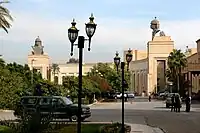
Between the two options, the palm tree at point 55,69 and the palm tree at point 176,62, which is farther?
the palm tree at point 55,69

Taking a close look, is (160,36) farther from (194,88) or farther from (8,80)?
(8,80)

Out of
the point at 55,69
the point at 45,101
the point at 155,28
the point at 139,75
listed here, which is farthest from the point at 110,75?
the point at 45,101

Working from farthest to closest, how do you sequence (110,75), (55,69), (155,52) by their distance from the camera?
(55,69) → (155,52) → (110,75)

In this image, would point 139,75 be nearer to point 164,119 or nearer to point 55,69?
point 55,69

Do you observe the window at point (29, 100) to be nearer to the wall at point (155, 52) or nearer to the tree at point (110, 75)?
the tree at point (110, 75)

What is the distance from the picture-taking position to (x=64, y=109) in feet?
109

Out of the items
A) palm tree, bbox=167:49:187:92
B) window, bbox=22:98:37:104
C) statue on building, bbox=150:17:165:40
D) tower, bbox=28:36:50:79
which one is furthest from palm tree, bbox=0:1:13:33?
statue on building, bbox=150:17:165:40

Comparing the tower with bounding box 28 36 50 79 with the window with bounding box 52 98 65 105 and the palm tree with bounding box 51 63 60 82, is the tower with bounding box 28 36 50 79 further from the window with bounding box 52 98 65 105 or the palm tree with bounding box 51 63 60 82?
the window with bounding box 52 98 65 105

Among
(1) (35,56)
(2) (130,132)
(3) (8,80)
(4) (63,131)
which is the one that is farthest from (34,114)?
(1) (35,56)

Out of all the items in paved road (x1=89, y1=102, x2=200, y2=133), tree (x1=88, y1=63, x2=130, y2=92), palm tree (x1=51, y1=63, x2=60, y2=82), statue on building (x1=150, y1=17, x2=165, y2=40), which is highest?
statue on building (x1=150, y1=17, x2=165, y2=40)

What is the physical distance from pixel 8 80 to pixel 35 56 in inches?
4085

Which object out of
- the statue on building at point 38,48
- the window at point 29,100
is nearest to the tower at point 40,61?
the statue on building at point 38,48

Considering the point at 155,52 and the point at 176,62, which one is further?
the point at 155,52

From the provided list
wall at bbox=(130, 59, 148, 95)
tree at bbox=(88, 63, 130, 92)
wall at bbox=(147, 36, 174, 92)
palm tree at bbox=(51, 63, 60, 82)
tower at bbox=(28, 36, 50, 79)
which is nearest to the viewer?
tree at bbox=(88, 63, 130, 92)
